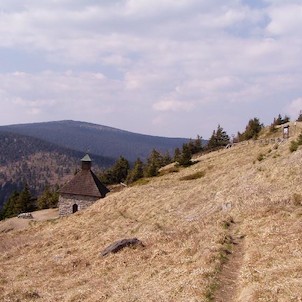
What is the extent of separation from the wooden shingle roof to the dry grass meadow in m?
14.8

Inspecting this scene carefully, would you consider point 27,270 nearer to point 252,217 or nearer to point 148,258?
point 148,258

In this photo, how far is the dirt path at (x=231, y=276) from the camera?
50.3 feet

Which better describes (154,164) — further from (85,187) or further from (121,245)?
(121,245)

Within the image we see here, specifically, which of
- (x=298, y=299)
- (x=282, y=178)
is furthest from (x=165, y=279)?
(x=282, y=178)

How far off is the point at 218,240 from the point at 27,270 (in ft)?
44.1

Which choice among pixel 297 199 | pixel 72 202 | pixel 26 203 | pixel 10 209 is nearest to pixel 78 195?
pixel 72 202

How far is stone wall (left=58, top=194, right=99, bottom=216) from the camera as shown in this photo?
61438mm

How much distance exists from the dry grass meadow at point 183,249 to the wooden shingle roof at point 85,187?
14.8 metres

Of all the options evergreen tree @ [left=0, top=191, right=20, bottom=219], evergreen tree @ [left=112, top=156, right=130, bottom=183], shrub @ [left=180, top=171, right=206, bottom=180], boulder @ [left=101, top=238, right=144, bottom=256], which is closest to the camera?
boulder @ [left=101, top=238, right=144, bottom=256]

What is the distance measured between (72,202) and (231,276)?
46725 millimetres

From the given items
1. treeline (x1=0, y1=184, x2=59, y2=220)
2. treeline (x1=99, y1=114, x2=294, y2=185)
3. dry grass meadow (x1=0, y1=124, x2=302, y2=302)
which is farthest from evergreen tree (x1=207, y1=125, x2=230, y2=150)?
dry grass meadow (x1=0, y1=124, x2=302, y2=302)

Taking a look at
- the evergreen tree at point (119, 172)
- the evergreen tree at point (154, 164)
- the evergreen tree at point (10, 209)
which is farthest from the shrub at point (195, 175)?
the evergreen tree at point (119, 172)

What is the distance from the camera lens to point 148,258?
76.8 feet

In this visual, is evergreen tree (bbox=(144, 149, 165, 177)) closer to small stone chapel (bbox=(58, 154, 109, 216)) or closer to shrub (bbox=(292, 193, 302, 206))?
small stone chapel (bbox=(58, 154, 109, 216))
